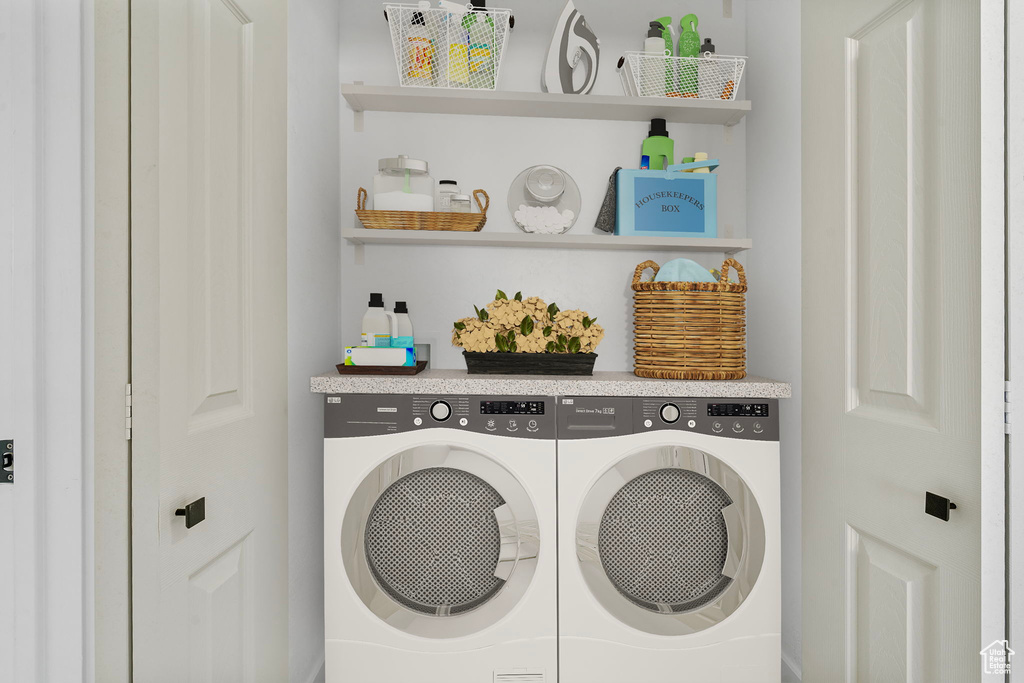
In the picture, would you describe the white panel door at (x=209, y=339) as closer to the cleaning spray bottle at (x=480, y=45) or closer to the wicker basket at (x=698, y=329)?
the cleaning spray bottle at (x=480, y=45)

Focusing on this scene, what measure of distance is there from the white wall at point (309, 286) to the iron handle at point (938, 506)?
1.46m

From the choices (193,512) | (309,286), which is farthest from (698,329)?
(193,512)

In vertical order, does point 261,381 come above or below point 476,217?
below

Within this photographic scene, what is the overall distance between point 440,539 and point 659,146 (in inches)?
55.9

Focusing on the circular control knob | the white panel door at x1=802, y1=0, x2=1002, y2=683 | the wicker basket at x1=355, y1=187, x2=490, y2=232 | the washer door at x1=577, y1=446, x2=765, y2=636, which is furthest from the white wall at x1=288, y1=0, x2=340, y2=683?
the white panel door at x1=802, y1=0, x2=1002, y2=683

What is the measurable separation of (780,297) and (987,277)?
77 centimetres

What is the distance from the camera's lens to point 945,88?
1.06 m

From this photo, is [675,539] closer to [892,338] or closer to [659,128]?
[892,338]

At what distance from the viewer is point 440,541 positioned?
1.46 m
